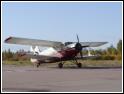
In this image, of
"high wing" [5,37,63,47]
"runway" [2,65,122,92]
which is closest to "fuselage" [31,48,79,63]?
"high wing" [5,37,63,47]

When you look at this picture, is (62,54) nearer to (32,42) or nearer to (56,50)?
(56,50)

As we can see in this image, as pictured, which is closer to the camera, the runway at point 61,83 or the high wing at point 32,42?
the runway at point 61,83

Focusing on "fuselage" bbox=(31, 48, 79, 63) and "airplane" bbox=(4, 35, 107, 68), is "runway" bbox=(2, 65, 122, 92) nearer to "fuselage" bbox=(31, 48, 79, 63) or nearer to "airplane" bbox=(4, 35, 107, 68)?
"airplane" bbox=(4, 35, 107, 68)

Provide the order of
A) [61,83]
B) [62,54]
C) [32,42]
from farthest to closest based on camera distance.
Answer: [32,42], [62,54], [61,83]

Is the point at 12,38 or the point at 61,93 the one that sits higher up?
the point at 12,38

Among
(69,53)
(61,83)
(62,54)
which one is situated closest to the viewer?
(61,83)

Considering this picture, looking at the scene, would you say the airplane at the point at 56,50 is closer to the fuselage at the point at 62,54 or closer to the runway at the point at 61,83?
the fuselage at the point at 62,54

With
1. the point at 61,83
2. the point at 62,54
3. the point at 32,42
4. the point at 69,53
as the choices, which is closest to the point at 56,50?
the point at 62,54

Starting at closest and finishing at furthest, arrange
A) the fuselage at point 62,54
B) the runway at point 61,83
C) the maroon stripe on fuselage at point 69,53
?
the runway at point 61,83
the maroon stripe on fuselage at point 69,53
the fuselage at point 62,54

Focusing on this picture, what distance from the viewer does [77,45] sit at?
98.0 feet

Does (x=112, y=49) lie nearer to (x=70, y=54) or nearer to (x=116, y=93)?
(x=70, y=54)

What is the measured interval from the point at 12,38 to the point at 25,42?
201cm

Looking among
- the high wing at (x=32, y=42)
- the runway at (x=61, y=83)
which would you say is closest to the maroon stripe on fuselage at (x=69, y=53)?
the high wing at (x=32, y=42)

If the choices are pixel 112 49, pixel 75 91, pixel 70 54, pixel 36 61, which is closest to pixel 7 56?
pixel 36 61
